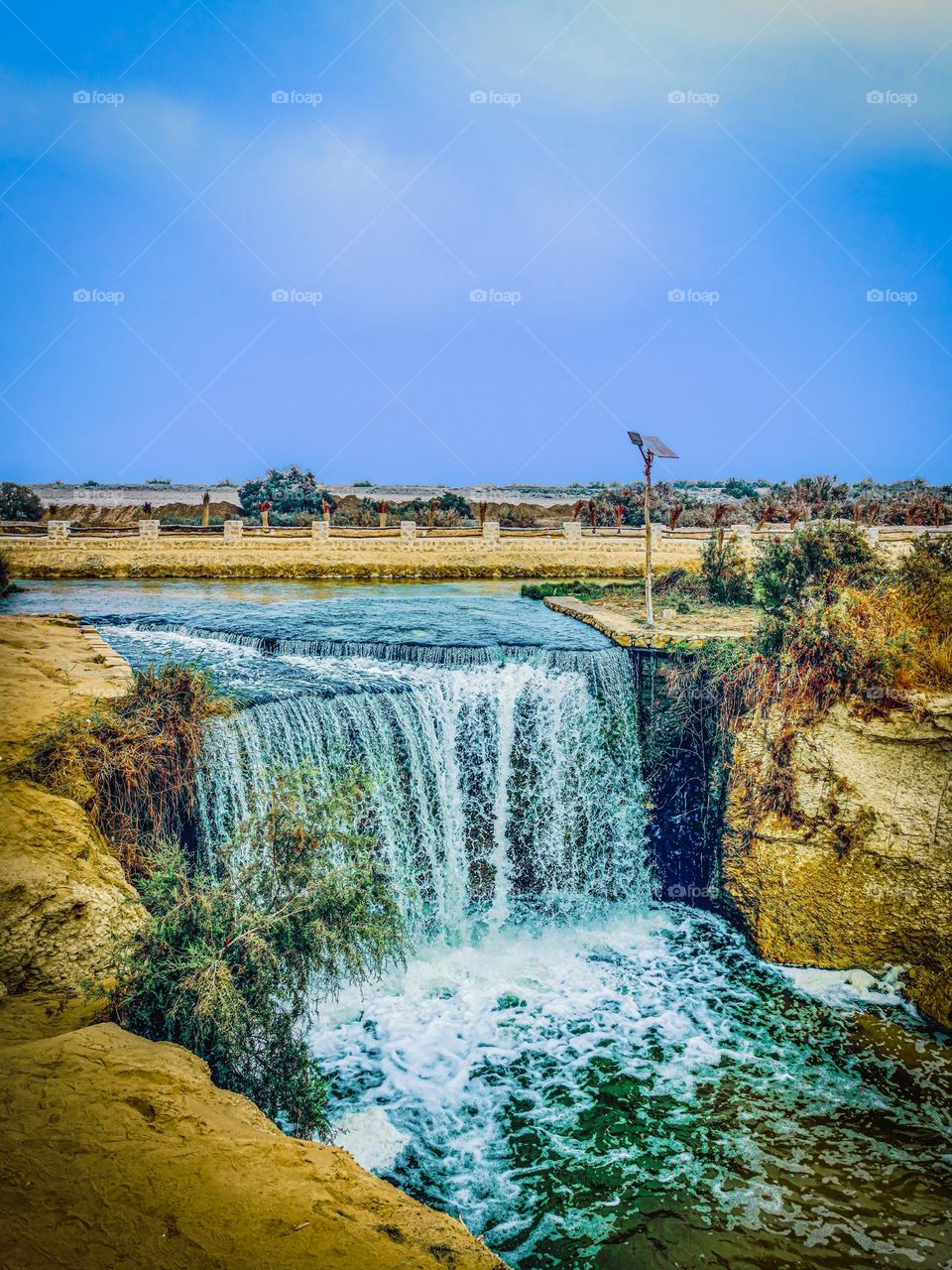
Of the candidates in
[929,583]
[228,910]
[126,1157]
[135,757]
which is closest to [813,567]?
[929,583]

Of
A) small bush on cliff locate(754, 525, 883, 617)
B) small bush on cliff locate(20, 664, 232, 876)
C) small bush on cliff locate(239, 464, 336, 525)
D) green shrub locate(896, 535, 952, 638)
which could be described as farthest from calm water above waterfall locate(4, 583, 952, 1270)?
small bush on cliff locate(239, 464, 336, 525)

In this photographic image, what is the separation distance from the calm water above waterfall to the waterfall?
3 centimetres

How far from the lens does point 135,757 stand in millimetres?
8094

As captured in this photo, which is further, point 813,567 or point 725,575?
point 725,575

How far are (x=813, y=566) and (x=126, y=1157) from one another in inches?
466

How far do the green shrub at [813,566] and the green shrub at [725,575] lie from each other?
2.42m

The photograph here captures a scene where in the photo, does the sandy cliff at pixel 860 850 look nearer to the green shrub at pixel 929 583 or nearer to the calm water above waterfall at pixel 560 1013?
→ the calm water above waterfall at pixel 560 1013

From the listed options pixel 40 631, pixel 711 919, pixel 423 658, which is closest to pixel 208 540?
pixel 40 631

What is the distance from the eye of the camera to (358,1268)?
12.8ft

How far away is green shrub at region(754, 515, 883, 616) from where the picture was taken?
1237cm

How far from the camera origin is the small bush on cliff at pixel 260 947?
5.83 metres

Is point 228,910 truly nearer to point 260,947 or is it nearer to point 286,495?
point 260,947

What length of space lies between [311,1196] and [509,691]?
289 inches

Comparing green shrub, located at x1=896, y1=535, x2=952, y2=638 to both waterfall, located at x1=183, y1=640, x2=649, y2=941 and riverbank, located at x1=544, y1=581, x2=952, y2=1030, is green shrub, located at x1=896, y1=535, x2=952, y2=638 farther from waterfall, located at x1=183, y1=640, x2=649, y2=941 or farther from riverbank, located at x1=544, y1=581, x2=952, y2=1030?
waterfall, located at x1=183, y1=640, x2=649, y2=941
